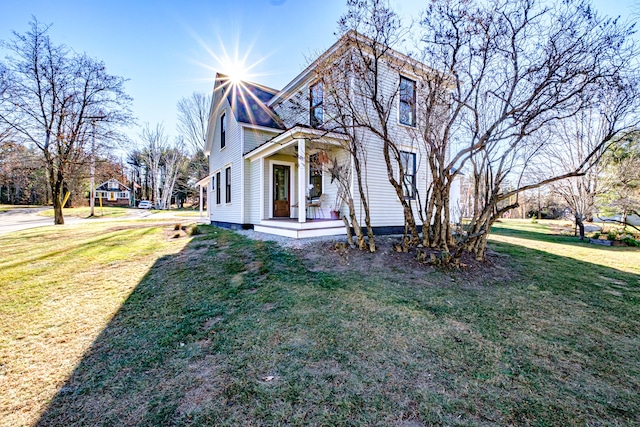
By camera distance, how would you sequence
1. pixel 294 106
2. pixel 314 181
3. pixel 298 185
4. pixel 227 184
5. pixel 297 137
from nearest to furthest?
1. pixel 297 137
2. pixel 298 185
3. pixel 314 181
4. pixel 294 106
5. pixel 227 184

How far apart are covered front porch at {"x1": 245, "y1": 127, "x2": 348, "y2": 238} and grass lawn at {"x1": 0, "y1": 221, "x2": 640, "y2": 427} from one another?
7.86 feet

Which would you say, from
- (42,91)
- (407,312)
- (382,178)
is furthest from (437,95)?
(42,91)

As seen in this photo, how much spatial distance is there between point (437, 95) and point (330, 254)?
4312mm

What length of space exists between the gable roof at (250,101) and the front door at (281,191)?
1787mm

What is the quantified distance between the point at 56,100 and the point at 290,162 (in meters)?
14.1

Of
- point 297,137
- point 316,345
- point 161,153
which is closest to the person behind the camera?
point 316,345

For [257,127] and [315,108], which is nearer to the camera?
[315,108]

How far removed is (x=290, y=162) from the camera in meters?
10.5

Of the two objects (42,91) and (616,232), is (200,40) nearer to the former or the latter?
(42,91)

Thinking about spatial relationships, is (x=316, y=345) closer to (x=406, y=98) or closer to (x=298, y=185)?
(x=298, y=185)

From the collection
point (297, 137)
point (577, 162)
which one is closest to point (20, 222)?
point (297, 137)

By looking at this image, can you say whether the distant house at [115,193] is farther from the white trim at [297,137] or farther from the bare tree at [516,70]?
the bare tree at [516,70]

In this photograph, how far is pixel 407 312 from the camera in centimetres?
366

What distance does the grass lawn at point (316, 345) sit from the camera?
6.89 feet
